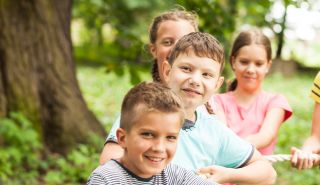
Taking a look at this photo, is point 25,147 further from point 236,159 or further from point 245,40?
point 236,159

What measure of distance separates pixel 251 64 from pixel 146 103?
1.72 m

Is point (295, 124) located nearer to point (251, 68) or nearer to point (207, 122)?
point (251, 68)

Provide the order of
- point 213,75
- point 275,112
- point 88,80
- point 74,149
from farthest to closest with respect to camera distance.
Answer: point 88,80 → point 74,149 → point 275,112 → point 213,75

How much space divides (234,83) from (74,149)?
303 centimetres

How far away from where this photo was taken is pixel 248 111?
12.6 feet

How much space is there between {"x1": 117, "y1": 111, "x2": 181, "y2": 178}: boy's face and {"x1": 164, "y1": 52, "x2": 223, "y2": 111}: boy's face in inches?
16.2

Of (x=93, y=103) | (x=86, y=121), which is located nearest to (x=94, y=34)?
(x=93, y=103)

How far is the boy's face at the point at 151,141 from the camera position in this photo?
7.31 feet

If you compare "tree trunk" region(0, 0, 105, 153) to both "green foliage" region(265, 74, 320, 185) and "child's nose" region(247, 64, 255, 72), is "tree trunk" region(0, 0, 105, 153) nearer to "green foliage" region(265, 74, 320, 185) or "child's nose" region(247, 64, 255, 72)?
"green foliage" region(265, 74, 320, 185)

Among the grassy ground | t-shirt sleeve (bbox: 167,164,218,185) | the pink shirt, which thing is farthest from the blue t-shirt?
the grassy ground

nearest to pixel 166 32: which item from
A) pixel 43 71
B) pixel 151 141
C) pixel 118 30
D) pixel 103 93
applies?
pixel 151 141

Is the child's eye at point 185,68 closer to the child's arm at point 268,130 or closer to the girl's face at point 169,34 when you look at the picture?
the girl's face at point 169,34

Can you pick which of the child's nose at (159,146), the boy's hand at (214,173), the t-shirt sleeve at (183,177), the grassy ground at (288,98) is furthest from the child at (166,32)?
the grassy ground at (288,98)

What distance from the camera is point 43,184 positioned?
6289 millimetres
